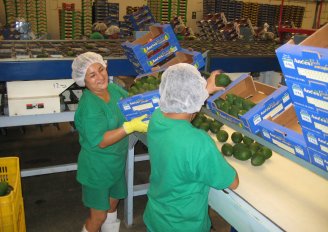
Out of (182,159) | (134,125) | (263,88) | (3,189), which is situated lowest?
(3,189)

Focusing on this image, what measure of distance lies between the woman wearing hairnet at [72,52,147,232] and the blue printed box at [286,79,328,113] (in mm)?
1059

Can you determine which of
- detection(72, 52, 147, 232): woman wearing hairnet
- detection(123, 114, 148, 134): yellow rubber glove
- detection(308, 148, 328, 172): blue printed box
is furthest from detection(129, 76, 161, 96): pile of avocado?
detection(308, 148, 328, 172): blue printed box

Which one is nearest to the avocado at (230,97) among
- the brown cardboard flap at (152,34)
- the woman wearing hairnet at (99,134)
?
the woman wearing hairnet at (99,134)

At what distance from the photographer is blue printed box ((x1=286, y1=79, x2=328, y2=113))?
3.61 ft

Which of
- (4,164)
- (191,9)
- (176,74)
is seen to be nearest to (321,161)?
(176,74)

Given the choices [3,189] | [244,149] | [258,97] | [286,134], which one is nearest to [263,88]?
[258,97]

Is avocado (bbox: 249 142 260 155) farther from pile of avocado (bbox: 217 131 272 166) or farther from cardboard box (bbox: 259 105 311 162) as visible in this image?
cardboard box (bbox: 259 105 311 162)

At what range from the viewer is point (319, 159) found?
1.33 metres

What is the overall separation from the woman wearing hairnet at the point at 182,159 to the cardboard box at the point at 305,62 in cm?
43

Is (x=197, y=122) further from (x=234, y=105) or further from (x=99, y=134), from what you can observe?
(x=99, y=134)

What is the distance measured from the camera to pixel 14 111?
9.47 ft

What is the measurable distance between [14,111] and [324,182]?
2535 millimetres

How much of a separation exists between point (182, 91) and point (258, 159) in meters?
0.74

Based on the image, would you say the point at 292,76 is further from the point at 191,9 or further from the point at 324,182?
the point at 191,9
